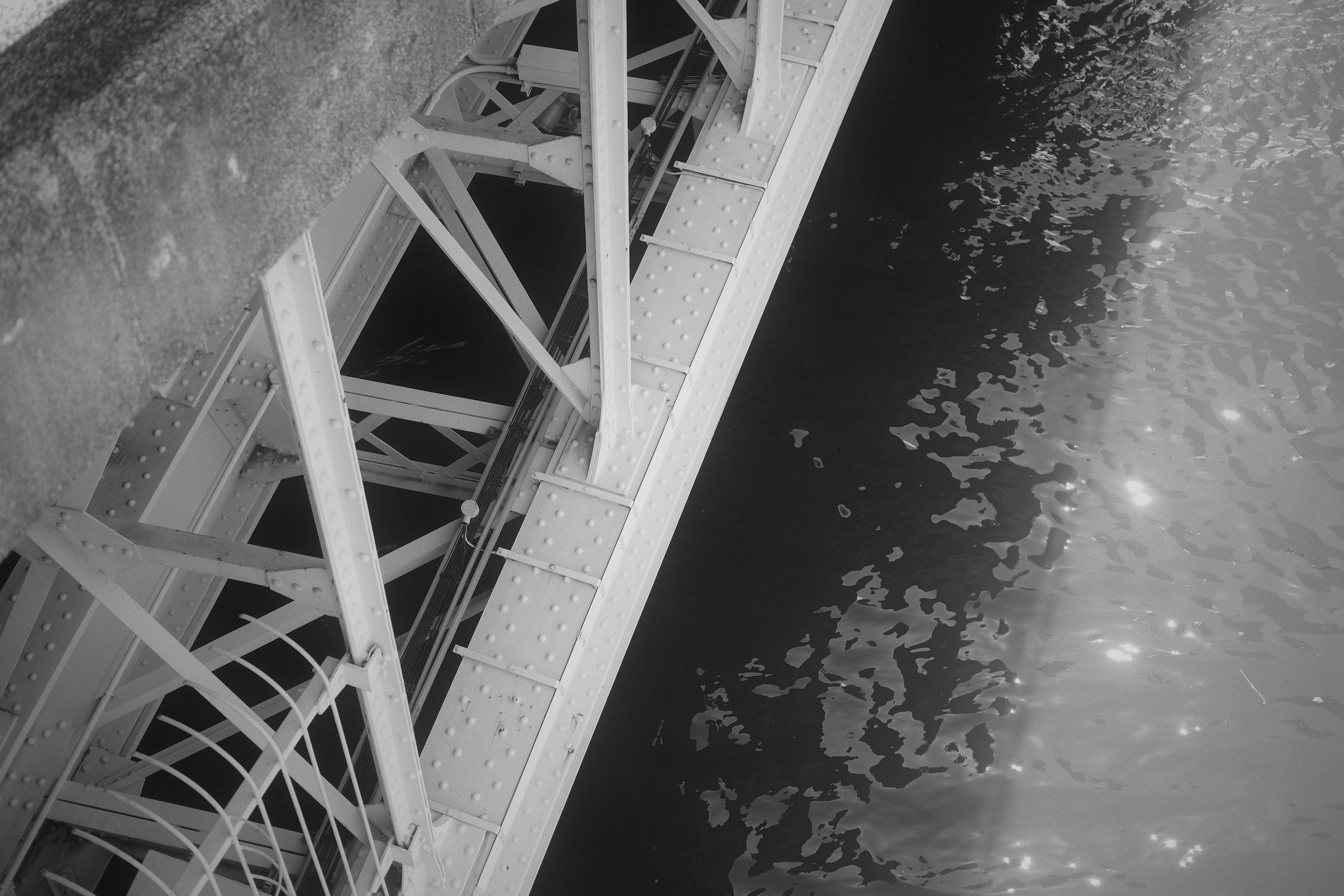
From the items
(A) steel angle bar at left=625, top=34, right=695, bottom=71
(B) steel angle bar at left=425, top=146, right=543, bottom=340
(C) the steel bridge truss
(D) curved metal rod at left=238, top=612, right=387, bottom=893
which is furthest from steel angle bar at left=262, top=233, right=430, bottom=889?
(A) steel angle bar at left=625, top=34, right=695, bottom=71

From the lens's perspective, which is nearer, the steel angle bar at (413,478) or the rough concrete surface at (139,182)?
the rough concrete surface at (139,182)

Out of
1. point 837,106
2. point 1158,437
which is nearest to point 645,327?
point 837,106

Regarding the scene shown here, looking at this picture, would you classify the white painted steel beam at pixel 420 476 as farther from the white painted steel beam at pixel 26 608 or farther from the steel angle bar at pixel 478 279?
the white painted steel beam at pixel 26 608

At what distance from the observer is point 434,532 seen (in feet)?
23.8

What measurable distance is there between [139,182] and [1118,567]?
931 cm

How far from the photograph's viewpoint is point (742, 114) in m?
8.54

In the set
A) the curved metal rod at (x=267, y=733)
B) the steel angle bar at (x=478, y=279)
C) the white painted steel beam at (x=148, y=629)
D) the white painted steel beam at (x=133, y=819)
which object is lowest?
the white painted steel beam at (x=133, y=819)

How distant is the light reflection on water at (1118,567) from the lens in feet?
27.2

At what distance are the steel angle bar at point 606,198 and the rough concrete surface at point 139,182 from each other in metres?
2.55

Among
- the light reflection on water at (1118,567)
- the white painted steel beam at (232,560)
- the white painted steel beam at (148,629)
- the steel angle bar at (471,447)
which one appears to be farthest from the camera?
the steel angle bar at (471,447)

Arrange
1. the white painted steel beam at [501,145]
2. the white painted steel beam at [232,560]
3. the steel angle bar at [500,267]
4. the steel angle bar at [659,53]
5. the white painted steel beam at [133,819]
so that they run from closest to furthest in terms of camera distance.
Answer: the white painted steel beam at [232,560] → the white painted steel beam at [501,145] → the white painted steel beam at [133,819] → the steel angle bar at [500,267] → the steel angle bar at [659,53]

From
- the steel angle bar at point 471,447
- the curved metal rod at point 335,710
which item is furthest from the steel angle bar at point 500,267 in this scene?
the curved metal rod at point 335,710

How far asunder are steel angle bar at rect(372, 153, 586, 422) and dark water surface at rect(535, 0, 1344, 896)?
152 inches

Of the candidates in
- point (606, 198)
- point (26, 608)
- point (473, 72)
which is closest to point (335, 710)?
point (26, 608)
